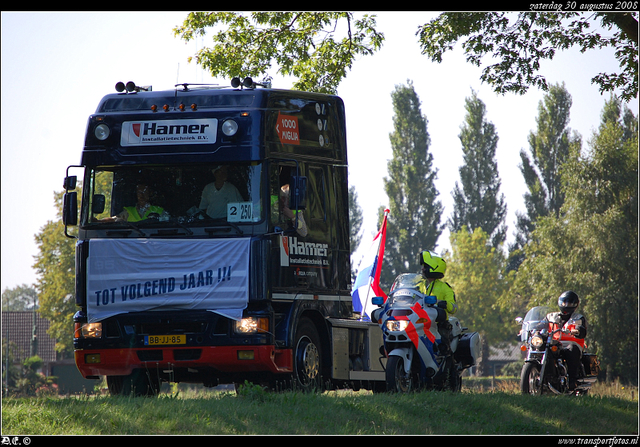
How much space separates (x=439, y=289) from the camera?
37.4 ft

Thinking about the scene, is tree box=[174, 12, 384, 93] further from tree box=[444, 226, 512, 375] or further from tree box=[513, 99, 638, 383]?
tree box=[444, 226, 512, 375]

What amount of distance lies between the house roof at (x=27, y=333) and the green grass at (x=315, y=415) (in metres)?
52.4

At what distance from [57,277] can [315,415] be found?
32.6 meters

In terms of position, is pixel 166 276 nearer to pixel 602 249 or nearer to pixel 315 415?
pixel 315 415

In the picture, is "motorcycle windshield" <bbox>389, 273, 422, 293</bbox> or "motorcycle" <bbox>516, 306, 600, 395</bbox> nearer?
"motorcycle windshield" <bbox>389, 273, 422, 293</bbox>

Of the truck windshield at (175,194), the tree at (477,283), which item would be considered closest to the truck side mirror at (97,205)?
the truck windshield at (175,194)

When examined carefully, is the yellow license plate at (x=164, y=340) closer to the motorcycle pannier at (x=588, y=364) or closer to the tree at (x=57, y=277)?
the motorcycle pannier at (x=588, y=364)

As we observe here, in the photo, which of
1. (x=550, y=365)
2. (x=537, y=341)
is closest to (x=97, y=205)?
(x=537, y=341)

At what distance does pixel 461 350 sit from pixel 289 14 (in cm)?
936

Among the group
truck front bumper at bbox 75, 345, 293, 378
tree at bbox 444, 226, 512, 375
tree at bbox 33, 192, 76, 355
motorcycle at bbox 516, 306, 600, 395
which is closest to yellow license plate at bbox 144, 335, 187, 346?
truck front bumper at bbox 75, 345, 293, 378

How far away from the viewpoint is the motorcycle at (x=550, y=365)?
11.8 metres

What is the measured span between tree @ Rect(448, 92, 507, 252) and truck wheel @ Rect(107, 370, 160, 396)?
170 ft

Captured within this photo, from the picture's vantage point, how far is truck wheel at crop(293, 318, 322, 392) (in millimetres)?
10656
